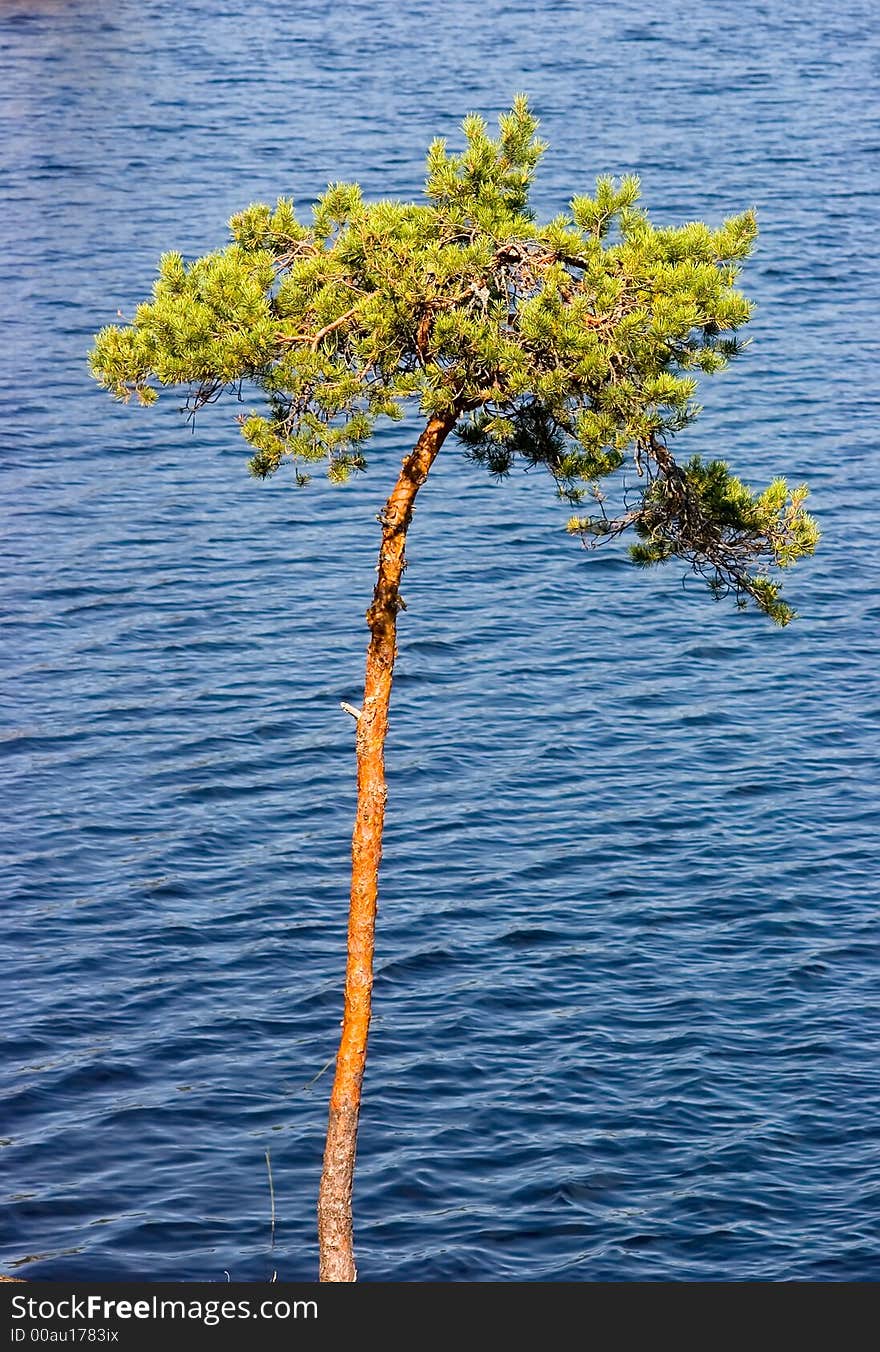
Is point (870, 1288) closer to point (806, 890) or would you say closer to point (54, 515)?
point (806, 890)

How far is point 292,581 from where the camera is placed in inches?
2000

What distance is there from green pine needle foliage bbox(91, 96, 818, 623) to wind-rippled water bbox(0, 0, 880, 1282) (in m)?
13.0

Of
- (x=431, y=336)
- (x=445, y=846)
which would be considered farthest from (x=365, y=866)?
(x=445, y=846)

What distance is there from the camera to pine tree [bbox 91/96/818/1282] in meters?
19.5

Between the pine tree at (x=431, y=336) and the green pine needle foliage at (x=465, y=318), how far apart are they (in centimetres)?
3

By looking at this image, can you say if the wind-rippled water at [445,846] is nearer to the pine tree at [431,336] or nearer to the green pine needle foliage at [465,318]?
the pine tree at [431,336]

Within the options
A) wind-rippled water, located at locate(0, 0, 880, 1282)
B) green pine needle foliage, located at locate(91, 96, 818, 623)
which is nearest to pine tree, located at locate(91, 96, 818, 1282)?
green pine needle foliage, located at locate(91, 96, 818, 623)

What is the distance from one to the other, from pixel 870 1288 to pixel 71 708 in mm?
25182

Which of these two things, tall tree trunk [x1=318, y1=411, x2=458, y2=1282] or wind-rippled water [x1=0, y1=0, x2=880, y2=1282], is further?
wind-rippled water [x1=0, y1=0, x2=880, y2=1282]

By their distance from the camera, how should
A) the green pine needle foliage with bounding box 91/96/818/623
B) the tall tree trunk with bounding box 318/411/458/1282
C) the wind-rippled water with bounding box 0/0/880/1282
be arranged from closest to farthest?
the green pine needle foliage with bounding box 91/96/818/623, the tall tree trunk with bounding box 318/411/458/1282, the wind-rippled water with bounding box 0/0/880/1282

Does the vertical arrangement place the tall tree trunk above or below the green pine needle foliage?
below

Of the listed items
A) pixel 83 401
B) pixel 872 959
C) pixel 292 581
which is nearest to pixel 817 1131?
pixel 872 959

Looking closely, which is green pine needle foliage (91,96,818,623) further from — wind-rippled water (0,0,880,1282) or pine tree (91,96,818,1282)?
wind-rippled water (0,0,880,1282)

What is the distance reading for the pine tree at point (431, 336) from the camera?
63.9 ft
